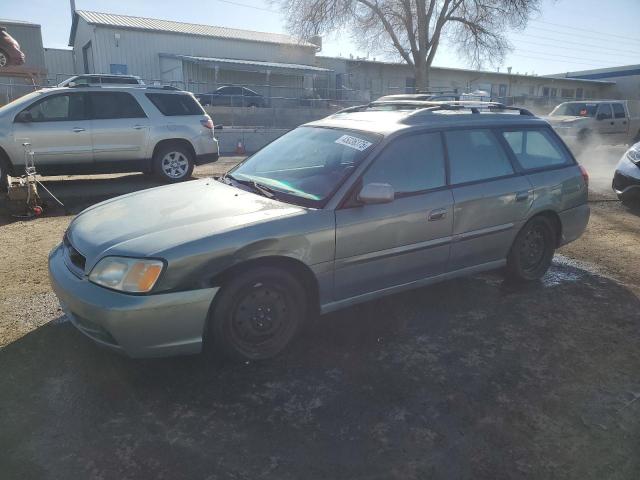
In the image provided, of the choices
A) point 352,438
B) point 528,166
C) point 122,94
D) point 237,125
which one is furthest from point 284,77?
point 352,438

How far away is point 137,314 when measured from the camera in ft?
8.94

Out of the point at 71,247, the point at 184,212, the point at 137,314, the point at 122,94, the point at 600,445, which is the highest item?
the point at 122,94

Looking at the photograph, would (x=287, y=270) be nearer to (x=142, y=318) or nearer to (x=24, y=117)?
(x=142, y=318)

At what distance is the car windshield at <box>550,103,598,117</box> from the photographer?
16770mm

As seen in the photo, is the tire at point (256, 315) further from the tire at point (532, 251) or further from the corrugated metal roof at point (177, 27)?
the corrugated metal roof at point (177, 27)

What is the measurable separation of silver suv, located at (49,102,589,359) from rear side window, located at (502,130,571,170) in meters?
0.01

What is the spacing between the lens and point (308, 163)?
3.87m

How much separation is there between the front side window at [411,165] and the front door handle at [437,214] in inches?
7.3

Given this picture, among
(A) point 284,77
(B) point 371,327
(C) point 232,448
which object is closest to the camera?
(C) point 232,448

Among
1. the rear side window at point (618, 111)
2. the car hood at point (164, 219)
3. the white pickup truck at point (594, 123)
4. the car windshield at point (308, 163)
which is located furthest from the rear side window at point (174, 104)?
the rear side window at point (618, 111)

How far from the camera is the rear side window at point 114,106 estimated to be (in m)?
8.52

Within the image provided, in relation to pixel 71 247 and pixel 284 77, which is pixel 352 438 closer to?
pixel 71 247

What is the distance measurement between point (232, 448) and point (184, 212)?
1556 mm

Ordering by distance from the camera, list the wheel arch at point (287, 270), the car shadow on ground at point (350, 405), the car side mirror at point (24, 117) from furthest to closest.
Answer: the car side mirror at point (24, 117) < the wheel arch at point (287, 270) < the car shadow on ground at point (350, 405)
